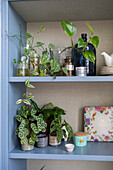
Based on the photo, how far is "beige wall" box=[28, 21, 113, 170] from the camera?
1.38 metres

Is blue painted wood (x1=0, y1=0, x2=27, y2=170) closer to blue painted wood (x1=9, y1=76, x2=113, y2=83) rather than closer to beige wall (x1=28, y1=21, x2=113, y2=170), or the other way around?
blue painted wood (x1=9, y1=76, x2=113, y2=83)

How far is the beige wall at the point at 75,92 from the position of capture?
138 cm

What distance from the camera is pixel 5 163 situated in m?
1.07

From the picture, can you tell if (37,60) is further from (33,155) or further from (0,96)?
(33,155)

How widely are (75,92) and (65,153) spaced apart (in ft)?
1.58

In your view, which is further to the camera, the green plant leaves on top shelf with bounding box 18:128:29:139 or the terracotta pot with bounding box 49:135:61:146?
the terracotta pot with bounding box 49:135:61:146

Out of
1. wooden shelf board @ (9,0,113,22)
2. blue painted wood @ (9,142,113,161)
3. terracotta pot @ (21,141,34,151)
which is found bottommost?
blue painted wood @ (9,142,113,161)

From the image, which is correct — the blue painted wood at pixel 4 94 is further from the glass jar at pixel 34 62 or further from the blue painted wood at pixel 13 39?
the glass jar at pixel 34 62

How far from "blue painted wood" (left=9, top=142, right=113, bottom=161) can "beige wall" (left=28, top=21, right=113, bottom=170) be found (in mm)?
269

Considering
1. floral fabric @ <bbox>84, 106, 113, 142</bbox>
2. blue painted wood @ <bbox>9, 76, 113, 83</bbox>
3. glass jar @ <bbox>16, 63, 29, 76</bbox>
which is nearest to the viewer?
blue painted wood @ <bbox>9, 76, 113, 83</bbox>

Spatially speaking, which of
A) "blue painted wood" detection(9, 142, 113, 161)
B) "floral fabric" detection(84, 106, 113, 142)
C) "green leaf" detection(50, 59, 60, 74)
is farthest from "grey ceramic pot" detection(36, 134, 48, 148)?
"green leaf" detection(50, 59, 60, 74)

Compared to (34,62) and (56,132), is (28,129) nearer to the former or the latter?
(56,132)

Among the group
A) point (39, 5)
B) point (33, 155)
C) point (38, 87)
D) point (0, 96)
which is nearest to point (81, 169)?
point (33, 155)

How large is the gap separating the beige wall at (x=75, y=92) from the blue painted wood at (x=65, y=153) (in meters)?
0.27
